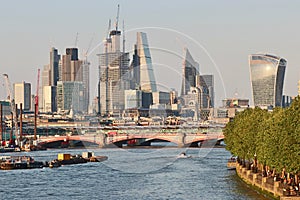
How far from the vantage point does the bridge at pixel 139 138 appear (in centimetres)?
13800

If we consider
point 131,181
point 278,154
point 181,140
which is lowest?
point 131,181

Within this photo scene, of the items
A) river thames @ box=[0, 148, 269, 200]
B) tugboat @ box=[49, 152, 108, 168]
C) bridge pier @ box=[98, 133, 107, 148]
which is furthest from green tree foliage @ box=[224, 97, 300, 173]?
bridge pier @ box=[98, 133, 107, 148]

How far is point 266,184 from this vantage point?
56.7m

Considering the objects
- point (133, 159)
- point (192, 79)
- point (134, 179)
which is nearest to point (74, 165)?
point (133, 159)

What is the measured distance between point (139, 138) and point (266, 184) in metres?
88.9

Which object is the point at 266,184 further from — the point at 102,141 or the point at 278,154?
the point at 102,141

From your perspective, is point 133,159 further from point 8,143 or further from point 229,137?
point 8,143

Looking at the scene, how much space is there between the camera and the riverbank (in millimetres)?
48219

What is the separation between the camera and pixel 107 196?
58.2 metres

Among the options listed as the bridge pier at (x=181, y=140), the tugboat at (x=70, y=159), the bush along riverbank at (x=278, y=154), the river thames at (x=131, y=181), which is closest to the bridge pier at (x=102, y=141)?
the bridge pier at (x=181, y=140)

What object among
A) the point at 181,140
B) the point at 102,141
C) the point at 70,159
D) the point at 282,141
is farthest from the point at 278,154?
the point at 102,141

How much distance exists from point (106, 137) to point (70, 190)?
8358cm

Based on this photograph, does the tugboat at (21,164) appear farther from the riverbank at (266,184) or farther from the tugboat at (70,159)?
the riverbank at (266,184)

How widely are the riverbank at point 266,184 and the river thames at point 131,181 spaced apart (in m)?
0.64
